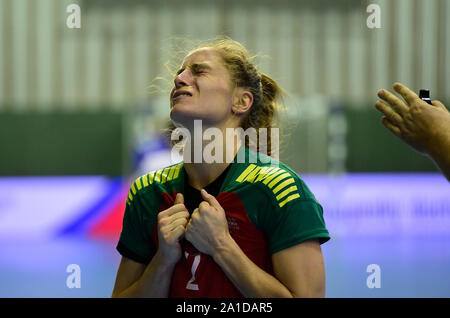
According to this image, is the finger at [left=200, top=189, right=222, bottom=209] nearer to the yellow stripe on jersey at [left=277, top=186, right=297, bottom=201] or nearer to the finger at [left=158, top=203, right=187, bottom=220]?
the finger at [left=158, top=203, right=187, bottom=220]

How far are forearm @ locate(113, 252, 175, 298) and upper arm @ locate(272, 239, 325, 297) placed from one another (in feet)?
1.22

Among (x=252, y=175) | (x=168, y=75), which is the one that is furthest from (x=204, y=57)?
(x=168, y=75)

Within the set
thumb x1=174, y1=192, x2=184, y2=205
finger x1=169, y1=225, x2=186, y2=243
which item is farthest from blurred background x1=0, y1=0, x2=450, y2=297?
finger x1=169, y1=225, x2=186, y2=243

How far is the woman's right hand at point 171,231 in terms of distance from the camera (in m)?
1.70

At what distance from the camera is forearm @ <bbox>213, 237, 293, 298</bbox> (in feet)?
5.30

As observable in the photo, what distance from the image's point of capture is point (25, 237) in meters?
7.83

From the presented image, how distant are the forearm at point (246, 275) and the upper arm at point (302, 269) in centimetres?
3

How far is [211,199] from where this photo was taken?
174cm

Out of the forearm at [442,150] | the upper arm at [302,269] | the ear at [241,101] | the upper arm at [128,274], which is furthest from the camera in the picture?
the ear at [241,101]

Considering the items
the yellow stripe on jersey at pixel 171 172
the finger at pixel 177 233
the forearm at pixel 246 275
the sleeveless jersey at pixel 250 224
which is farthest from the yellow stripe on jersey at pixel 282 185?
the yellow stripe on jersey at pixel 171 172

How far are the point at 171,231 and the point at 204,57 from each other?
0.69 metres

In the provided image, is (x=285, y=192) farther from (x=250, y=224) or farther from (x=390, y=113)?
(x=390, y=113)

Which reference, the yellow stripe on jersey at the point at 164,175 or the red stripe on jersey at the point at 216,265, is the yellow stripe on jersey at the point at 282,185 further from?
the yellow stripe on jersey at the point at 164,175
